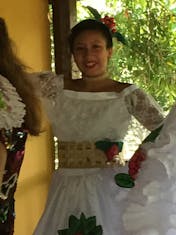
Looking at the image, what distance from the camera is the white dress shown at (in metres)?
1.95

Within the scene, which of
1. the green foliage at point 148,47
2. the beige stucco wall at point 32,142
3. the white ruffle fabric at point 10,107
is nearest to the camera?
the white ruffle fabric at point 10,107

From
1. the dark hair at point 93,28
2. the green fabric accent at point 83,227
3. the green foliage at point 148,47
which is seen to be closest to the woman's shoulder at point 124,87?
the dark hair at point 93,28

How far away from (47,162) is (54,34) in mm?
613

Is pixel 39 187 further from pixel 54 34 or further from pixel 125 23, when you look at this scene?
pixel 125 23

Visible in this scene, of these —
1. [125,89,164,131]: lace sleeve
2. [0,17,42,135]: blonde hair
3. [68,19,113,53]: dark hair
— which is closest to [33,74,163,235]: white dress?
[125,89,164,131]: lace sleeve

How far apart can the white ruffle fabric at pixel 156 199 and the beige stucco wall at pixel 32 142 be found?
141cm

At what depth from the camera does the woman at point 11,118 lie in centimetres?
145

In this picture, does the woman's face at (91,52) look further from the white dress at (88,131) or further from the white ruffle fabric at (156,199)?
the white ruffle fabric at (156,199)

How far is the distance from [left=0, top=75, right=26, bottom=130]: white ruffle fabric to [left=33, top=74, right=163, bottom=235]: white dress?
20.9 inches

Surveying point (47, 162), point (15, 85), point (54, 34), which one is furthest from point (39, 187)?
point (15, 85)

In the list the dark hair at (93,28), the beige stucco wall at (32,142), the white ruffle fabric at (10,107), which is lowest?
the beige stucco wall at (32,142)

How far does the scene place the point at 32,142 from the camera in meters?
2.81

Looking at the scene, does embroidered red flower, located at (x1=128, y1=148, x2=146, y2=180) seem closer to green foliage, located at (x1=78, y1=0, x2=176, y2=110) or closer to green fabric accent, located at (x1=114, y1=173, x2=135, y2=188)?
green fabric accent, located at (x1=114, y1=173, x2=135, y2=188)

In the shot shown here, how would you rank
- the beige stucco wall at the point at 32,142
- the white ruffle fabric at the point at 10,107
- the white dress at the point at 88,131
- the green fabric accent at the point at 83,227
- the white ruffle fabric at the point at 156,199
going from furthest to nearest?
the beige stucco wall at the point at 32,142
the white dress at the point at 88,131
the green fabric accent at the point at 83,227
the white ruffle fabric at the point at 10,107
the white ruffle fabric at the point at 156,199
